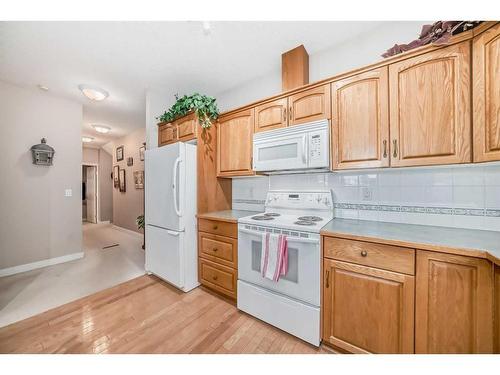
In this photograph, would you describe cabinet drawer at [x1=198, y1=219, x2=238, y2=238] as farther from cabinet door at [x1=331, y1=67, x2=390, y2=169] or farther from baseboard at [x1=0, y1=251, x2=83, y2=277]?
baseboard at [x1=0, y1=251, x2=83, y2=277]

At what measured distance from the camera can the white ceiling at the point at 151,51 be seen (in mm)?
1720

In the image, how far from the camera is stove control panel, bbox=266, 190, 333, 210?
1878mm

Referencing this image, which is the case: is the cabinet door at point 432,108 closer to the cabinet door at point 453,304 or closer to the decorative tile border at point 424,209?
the decorative tile border at point 424,209

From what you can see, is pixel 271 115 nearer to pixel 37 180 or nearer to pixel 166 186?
pixel 166 186

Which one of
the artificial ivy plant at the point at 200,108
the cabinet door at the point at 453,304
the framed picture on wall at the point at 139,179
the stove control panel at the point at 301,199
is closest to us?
the cabinet door at the point at 453,304

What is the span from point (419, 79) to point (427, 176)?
2.39 ft

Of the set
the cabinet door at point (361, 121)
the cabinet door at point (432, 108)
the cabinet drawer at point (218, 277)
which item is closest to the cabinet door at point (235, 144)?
the cabinet door at point (361, 121)

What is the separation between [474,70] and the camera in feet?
3.75

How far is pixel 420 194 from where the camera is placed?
1.56 m

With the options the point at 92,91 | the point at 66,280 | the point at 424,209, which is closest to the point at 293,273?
the point at 424,209

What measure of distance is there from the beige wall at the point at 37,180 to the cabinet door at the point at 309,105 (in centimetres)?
364

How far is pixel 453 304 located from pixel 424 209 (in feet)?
2.49
